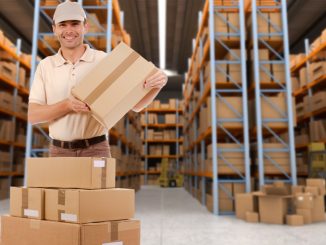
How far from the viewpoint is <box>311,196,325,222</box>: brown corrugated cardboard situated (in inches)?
212

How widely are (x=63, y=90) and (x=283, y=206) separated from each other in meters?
4.26

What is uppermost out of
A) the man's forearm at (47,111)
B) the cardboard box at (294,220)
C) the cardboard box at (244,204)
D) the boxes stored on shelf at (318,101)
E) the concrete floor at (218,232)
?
the boxes stored on shelf at (318,101)

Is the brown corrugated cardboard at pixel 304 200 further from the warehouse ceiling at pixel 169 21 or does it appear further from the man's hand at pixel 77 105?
the warehouse ceiling at pixel 169 21

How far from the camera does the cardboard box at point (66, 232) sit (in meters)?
1.71

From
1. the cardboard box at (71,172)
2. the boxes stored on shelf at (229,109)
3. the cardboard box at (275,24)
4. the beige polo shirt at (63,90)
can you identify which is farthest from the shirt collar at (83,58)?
the cardboard box at (275,24)

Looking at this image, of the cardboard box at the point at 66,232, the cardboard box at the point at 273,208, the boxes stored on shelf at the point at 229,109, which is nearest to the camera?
the cardboard box at the point at 66,232

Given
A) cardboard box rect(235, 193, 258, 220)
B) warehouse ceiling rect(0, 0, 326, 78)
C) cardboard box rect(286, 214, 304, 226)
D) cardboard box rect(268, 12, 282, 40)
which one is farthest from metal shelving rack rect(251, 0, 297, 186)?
warehouse ceiling rect(0, 0, 326, 78)

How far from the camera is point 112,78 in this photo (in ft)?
5.98

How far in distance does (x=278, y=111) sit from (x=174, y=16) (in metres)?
7.28

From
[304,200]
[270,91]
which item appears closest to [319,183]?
[304,200]

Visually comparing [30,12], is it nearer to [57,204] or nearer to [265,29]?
[265,29]

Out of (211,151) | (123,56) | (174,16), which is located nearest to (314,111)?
(211,151)

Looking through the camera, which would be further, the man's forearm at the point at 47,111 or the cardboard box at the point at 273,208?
the cardboard box at the point at 273,208

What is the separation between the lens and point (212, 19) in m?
6.64
